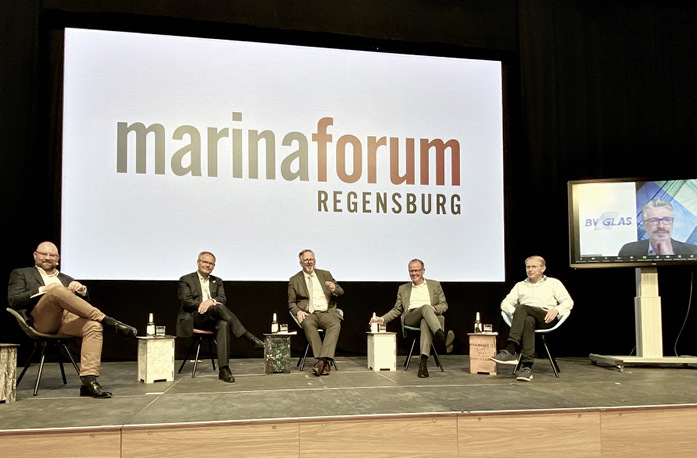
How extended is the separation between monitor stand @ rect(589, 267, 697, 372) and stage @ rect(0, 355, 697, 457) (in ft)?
4.36

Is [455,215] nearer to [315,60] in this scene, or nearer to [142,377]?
[315,60]

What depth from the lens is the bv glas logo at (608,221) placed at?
5.52m

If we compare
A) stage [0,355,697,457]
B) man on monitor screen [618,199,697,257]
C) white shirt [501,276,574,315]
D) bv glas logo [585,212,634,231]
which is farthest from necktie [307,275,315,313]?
man on monitor screen [618,199,697,257]

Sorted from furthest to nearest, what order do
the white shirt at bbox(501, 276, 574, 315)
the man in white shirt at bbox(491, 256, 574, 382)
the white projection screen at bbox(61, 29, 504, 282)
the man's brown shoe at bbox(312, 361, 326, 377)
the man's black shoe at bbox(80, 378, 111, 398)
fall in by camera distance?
the white projection screen at bbox(61, 29, 504, 282), the white shirt at bbox(501, 276, 574, 315), the man's brown shoe at bbox(312, 361, 326, 377), the man in white shirt at bbox(491, 256, 574, 382), the man's black shoe at bbox(80, 378, 111, 398)

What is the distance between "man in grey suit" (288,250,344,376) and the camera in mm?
5004

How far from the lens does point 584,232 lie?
560cm

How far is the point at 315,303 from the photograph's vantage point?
5.40 meters

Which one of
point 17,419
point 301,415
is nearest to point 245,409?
point 301,415

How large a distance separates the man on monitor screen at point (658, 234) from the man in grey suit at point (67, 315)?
4272 millimetres

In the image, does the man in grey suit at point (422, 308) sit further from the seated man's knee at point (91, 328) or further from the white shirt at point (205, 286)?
the seated man's knee at point (91, 328)

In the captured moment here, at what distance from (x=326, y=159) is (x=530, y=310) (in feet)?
8.28

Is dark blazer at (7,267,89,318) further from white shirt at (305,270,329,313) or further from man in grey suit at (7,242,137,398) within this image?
white shirt at (305,270,329,313)

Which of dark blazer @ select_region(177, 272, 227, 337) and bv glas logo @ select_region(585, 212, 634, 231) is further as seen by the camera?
bv glas logo @ select_region(585, 212, 634, 231)

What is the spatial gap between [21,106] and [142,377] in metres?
2.86
